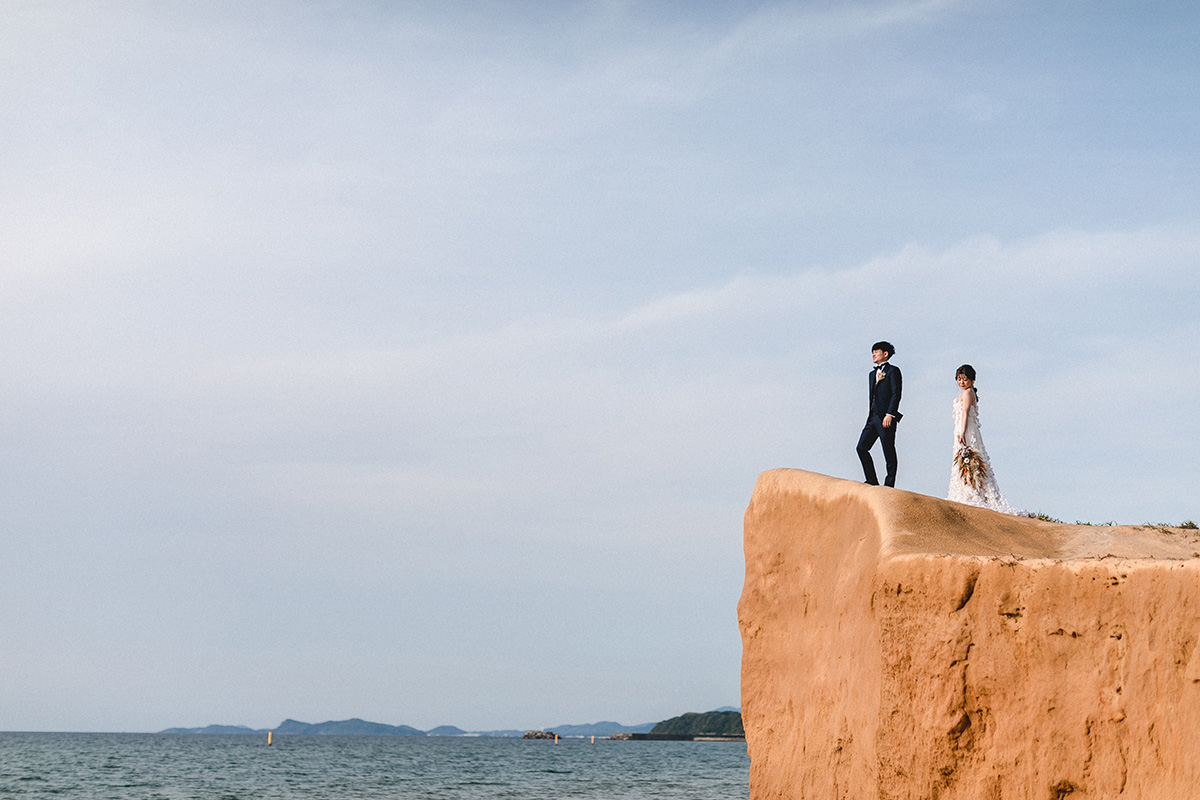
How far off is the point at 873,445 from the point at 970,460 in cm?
116

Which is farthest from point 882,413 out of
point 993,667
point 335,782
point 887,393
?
point 335,782

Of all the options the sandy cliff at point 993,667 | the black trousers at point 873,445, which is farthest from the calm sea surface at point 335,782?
the sandy cliff at point 993,667

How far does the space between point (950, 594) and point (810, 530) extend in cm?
264

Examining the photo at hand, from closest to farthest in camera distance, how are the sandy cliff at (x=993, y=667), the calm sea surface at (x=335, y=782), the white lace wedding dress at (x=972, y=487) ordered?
the sandy cliff at (x=993, y=667), the white lace wedding dress at (x=972, y=487), the calm sea surface at (x=335, y=782)

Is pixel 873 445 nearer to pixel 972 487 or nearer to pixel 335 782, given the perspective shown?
pixel 972 487

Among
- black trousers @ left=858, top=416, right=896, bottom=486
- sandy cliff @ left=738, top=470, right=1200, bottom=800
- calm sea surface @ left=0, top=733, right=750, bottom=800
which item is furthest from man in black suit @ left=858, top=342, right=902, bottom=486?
calm sea surface @ left=0, top=733, right=750, bottom=800

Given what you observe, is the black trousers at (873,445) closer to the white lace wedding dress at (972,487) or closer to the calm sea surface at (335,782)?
the white lace wedding dress at (972,487)

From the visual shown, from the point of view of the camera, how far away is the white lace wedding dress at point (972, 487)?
39.7 ft

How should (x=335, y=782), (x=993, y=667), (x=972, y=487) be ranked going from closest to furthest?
(x=993, y=667) < (x=972, y=487) < (x=335, y=782)

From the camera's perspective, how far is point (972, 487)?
1225 centimetres

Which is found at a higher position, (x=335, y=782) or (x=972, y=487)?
(x=972, y=487)

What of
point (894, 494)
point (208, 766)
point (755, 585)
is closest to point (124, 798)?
point (208, 766)

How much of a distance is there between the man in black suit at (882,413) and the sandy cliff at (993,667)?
3.01 metres

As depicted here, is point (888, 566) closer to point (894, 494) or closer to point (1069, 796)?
point (894, 494)
